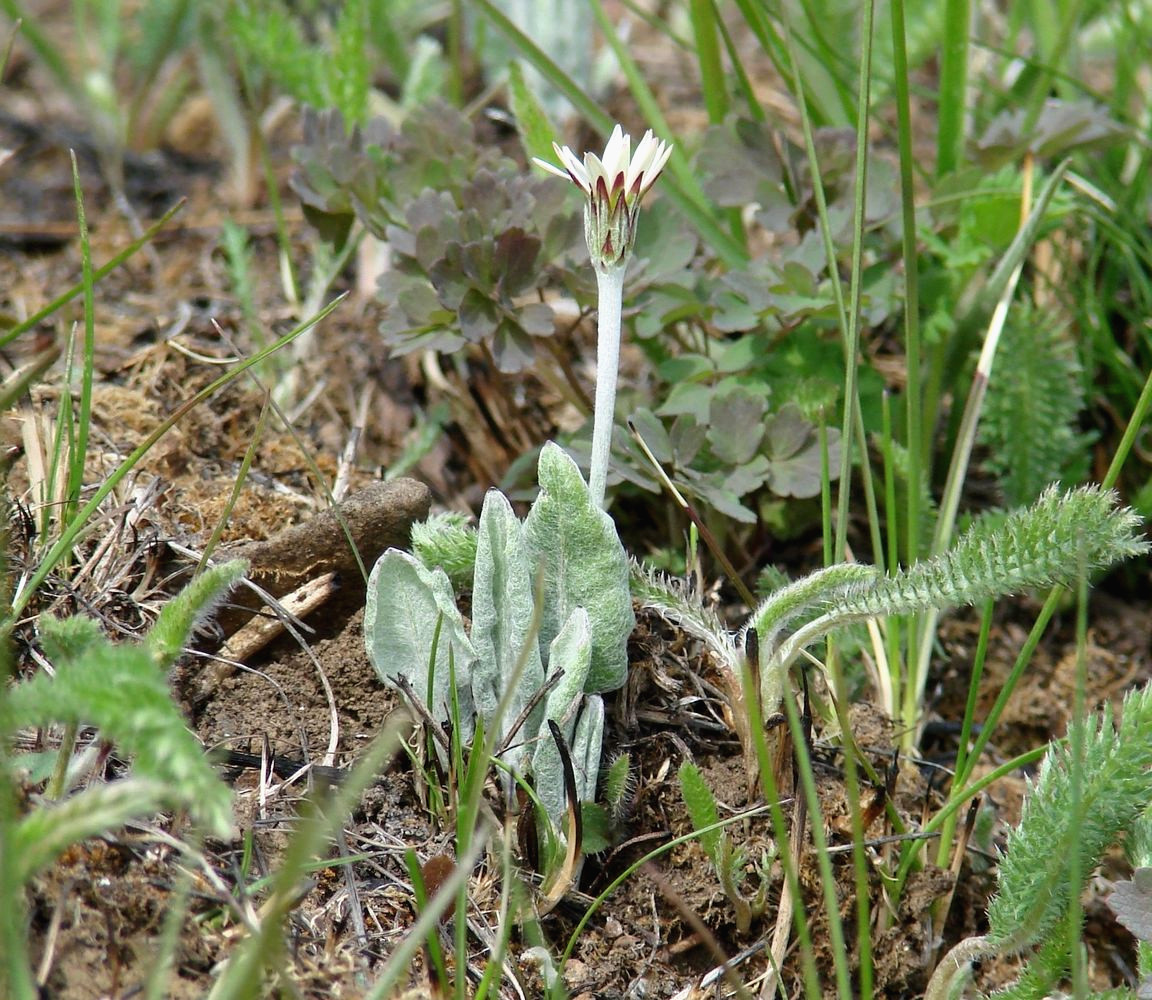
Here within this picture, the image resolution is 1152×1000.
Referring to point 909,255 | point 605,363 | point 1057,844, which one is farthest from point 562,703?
point 909,255

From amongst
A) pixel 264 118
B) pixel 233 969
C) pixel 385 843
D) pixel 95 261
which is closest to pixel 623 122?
pixel 264 118

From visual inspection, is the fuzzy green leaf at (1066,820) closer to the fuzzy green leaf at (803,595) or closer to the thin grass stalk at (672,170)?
the fuzzy green leaf at (803,595)

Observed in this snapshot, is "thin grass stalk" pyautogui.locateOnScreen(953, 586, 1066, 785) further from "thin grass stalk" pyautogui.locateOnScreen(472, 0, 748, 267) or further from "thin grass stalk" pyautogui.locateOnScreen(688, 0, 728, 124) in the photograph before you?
"thin grass stalk" pyautogui.locateOnScreen(688, 0, 728, 124)

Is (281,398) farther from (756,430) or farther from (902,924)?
(902,924)

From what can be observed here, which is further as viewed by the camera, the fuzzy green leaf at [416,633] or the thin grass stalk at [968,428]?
the thin grass stalk at [968,428]

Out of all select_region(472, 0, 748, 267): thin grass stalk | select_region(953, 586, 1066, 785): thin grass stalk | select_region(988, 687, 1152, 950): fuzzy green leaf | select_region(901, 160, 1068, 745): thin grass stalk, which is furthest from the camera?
select_region(472, 0, 748, 267): thin grass stalk

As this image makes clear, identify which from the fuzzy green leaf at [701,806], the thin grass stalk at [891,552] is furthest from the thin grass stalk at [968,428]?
the fuzzy green leaf at [701,806]

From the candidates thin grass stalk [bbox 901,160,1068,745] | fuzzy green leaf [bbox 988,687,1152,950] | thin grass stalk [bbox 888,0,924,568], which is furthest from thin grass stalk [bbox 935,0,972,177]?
fuzzy green leaf [bbox 988,687,1152,950]
